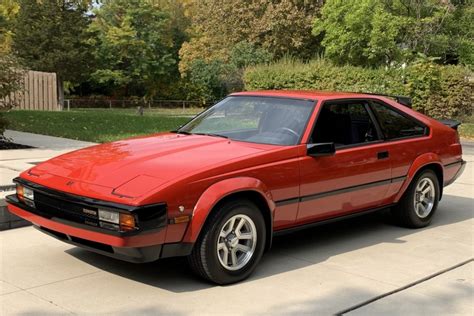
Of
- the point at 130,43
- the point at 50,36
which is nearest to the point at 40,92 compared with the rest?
the point at 50,36

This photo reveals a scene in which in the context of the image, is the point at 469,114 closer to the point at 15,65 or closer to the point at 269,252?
the point at 15,65

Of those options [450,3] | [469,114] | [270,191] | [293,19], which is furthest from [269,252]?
[293,19]

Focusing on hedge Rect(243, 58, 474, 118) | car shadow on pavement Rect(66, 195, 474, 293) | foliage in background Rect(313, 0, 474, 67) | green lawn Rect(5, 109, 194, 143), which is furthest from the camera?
foliage in background Rect(313, 0, 474, 67)

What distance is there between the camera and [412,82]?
2277 centimetres

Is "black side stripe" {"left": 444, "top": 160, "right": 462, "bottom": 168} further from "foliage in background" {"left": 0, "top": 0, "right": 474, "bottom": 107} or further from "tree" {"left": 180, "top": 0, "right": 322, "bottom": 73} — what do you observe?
"tree" {"left": 180, "top": 0, "right": 322, "bottom": 73}

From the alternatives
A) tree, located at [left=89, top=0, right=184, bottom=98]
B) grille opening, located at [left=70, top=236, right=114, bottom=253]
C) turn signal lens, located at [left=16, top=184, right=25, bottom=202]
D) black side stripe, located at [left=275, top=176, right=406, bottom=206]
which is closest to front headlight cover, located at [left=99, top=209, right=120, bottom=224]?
grille opening, located at [left=70, top=236, right=114, bottom=253]

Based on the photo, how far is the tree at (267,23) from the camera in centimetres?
3509

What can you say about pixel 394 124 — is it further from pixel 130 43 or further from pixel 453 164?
pixel 130 43

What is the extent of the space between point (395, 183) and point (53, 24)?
39.8m

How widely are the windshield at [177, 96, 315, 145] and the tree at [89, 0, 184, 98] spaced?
46430mm

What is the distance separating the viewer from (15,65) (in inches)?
408

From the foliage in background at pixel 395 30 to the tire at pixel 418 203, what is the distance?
2200cm

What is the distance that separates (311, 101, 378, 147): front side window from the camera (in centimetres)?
546

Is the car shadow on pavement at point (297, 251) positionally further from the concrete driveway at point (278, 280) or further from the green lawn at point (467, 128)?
the green lawn at point (467, 128)
